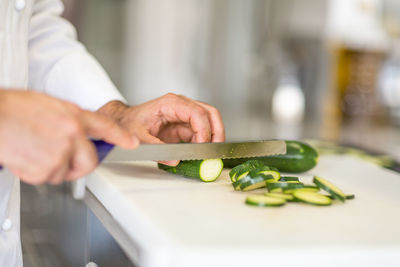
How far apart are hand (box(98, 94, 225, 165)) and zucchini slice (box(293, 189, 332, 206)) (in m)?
0.27

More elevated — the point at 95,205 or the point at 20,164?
the point at 20,164

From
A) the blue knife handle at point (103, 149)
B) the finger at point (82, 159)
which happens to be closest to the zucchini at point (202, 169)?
the blue knife handle at point (103, 149)

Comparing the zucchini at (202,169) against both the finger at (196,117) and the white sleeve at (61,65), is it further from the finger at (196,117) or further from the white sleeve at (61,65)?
the white sleeve at (61,65)

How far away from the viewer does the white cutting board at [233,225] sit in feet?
2.06

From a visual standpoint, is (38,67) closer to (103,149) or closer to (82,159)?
(103,149)

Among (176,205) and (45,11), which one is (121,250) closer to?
(176,205)

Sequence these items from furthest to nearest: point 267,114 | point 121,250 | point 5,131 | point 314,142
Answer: point 267,114 < point 314,142 < point 121,250 < point 5,131

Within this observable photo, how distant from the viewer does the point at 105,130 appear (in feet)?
2.20

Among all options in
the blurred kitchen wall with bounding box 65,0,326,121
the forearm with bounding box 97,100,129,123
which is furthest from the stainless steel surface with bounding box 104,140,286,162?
the blurred kitchen wall with bounding box 65,0,326,121

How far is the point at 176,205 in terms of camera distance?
812mm

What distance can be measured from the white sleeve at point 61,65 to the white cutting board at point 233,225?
0.24 metres

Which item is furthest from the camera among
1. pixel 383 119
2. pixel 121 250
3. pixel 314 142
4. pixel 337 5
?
pixel 383 119

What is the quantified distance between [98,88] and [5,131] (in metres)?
0.63

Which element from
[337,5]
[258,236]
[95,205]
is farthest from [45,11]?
[337,5]
